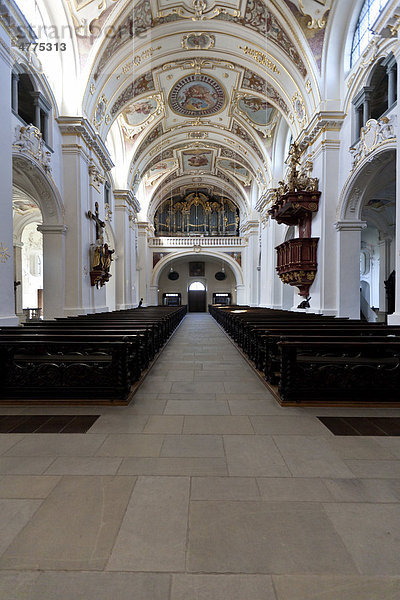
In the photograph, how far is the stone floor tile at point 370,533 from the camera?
5.11ft

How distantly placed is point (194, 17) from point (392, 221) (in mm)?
11768

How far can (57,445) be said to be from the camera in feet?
9.12

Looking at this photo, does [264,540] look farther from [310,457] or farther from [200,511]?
[310,457]

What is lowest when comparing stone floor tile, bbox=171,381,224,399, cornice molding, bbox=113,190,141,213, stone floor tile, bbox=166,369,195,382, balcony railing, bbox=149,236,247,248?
stone floor tile, bbox=171,381,224,399

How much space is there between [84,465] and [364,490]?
1.91 metres

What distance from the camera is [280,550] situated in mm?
1635

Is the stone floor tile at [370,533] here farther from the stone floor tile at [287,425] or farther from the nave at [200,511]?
the stone floor tile at [287,425]

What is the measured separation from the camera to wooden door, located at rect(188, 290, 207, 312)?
3019cm

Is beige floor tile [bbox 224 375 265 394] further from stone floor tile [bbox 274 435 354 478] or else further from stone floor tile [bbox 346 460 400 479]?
stone floor tile [bbox 346 460 400 479]

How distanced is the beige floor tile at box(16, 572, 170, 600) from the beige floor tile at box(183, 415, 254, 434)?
163cm

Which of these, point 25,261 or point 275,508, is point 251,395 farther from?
point 25,261

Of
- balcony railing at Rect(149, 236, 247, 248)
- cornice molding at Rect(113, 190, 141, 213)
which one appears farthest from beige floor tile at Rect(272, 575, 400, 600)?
balcony railing at Rect(149, 236, 247, 248)

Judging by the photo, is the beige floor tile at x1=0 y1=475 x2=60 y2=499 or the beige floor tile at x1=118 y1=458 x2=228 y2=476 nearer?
the beige floor tile at x1=0 y1=475 x2=60 y2=499

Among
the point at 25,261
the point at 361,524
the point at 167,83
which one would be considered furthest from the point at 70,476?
the point at 25,261
